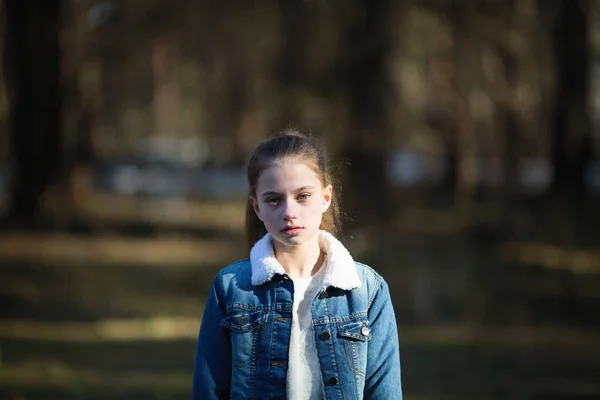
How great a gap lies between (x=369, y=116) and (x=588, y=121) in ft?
15.8

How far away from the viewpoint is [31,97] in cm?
1959

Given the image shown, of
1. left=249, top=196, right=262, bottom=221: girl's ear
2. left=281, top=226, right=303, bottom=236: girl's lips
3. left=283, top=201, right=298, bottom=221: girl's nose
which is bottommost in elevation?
left=281, top=226, right=303, bottom=236: girl's lips

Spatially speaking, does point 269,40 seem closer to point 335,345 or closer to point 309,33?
point 309,33

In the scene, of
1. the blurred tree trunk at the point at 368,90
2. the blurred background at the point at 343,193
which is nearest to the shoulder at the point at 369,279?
the blurred background at the point at 343,193

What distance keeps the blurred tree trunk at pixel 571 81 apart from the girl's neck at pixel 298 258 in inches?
660

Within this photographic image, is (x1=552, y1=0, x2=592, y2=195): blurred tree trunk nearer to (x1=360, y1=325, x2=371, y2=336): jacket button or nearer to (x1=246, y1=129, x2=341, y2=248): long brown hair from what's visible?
(x1=246, y1=129, x2=341, y2=248): long brown hair

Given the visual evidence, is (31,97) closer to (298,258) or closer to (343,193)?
(343,193)

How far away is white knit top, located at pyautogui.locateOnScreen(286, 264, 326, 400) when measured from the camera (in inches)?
121

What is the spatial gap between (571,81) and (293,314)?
56.3 ft

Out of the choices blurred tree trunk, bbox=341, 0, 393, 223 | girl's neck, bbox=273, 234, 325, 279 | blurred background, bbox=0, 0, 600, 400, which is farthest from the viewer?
blurred tree trunk, bbox=341, 0, 393, 223

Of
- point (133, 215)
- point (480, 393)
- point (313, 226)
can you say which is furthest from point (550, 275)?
point (133, 215)

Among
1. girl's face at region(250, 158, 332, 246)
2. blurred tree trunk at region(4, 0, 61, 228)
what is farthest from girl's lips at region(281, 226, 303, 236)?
blurred tree trunk at region(4, 0, 61, 228)

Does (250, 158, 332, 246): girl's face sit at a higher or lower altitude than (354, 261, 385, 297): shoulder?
higher

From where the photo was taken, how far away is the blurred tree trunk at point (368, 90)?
17.8 meters
